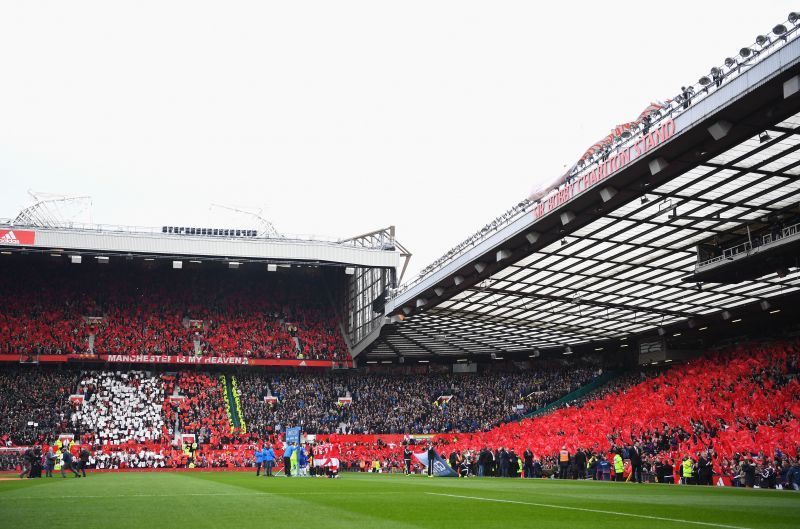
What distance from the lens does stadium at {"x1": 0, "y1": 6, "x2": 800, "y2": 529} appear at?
59.5 feet

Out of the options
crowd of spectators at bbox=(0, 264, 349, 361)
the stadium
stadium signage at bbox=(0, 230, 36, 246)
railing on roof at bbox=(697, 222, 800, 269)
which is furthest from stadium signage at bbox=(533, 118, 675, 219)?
stadium signage at bbox=(0, 230, 36, 246)

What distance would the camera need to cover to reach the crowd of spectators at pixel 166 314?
56.0m

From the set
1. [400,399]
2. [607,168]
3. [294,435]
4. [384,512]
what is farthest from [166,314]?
[384,512]

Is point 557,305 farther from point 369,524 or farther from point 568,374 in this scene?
point 369,524

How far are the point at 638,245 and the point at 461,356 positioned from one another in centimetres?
3288

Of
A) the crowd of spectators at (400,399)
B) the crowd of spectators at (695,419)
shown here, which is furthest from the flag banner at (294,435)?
the crowd of spectators at (400,399)

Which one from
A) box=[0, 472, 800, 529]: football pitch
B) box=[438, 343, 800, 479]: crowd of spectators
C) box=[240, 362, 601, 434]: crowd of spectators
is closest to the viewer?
box=[0, 472, 800, 529]: football pitch

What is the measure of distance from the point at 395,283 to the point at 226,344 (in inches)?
570

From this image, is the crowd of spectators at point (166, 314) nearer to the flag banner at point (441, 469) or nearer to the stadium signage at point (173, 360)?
the stadium signage at point (173, 360)

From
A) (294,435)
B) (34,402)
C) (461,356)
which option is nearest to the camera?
(294,435)

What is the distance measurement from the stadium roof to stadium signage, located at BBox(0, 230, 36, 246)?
23702 mm

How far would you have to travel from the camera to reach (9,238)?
5097 cm

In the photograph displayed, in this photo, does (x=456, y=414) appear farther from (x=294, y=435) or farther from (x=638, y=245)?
(x=638, y=245)

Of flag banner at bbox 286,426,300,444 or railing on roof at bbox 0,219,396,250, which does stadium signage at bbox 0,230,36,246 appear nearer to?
railing on roof at bbox 0,219,396,250
